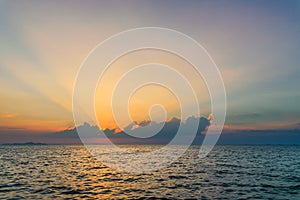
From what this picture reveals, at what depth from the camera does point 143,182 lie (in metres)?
38.6

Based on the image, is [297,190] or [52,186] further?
[52,186]

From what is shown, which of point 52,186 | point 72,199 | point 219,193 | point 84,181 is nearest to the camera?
point 72,199

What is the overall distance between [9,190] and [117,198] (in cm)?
1411

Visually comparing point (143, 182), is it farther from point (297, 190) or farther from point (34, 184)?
point (297, 190)

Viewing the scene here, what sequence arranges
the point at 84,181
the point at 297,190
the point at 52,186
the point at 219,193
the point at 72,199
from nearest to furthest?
the point at 72,199 → the point at 219,193 → the point at 297,190 → the point at 52,186 → the point at 84,181

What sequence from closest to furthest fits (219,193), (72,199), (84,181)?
1. (72,199)
2. (219,193)
3. (84,181)

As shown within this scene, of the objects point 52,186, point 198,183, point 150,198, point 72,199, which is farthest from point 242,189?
point 52,186

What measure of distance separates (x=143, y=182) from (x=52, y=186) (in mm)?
12381

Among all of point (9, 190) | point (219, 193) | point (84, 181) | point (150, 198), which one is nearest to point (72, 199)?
point (150, 198)

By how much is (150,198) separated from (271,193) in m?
14.4

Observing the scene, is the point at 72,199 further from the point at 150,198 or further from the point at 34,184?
the point at 34,184

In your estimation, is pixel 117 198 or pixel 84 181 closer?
pixel 117 198

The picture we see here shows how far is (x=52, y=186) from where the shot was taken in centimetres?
3534

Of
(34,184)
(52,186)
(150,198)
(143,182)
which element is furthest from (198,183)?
(34,184)
